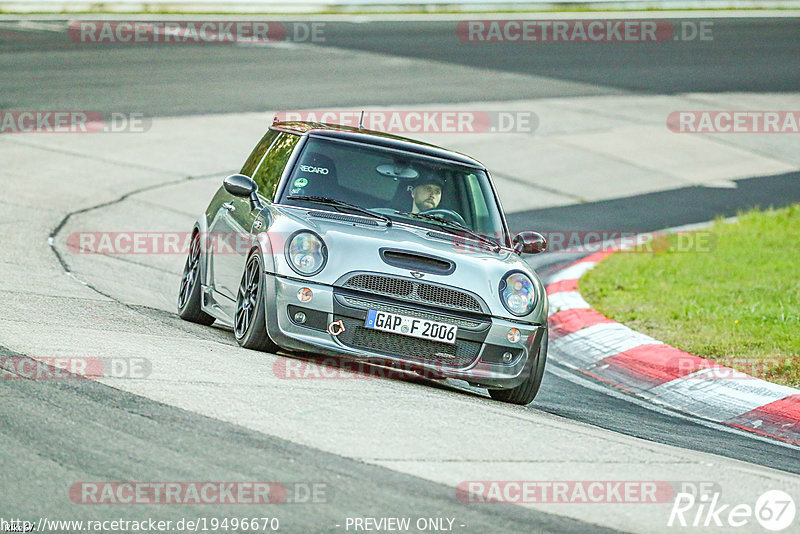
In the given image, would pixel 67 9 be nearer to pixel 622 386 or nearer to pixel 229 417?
pixel 622 386

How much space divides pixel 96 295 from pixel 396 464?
4494 millimetres

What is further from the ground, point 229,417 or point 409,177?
point 409,177

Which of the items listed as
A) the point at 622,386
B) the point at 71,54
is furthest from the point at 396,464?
the point at 71,54

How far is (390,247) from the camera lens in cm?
720

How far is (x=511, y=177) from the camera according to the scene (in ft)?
57.5

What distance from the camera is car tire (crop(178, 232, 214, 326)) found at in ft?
29.3

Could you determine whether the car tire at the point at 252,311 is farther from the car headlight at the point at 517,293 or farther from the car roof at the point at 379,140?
the car headlight at the point at 517,293

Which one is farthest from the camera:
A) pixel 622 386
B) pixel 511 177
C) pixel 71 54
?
pixel 71 54

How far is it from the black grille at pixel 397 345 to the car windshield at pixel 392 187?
1059 mm

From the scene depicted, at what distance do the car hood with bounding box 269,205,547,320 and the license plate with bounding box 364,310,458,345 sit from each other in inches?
9.7

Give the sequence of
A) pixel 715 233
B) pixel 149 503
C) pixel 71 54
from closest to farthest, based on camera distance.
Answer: pixel 149 503 < pixel 715 233 < pixel 71 54

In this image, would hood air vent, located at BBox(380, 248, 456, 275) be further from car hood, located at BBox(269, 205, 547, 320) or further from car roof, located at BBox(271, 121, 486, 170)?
car roof, located at BBox(271, 121, 486, 170)

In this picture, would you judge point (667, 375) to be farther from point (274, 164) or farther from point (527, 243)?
point (274, 164)

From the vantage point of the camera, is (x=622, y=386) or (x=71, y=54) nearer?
(x=622, y=386)
